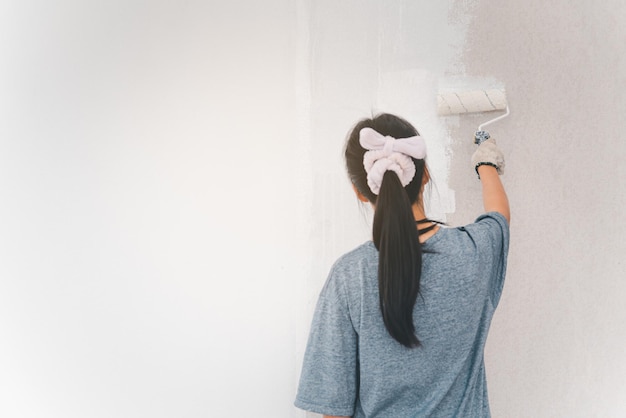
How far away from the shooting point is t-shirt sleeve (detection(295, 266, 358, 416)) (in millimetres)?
1060

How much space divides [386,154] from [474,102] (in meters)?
0.44

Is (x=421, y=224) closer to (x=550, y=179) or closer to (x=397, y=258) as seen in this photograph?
(x=397, y=258)

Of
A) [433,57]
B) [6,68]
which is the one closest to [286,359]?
[433,57]

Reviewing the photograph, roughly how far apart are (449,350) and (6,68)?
1307mm

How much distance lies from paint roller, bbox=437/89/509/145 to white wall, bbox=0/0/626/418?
0.04 metres

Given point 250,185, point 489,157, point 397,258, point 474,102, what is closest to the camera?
point 397,258

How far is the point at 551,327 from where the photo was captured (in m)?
1.40

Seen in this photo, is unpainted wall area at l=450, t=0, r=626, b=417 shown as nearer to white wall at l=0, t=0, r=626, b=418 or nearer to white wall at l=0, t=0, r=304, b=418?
white wall at l=0, t=0, r=626, b=418

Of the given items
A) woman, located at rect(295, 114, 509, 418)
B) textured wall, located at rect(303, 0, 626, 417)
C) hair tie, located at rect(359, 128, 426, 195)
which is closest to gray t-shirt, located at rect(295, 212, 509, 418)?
woman, located at rect(295, 114, 509, 418)

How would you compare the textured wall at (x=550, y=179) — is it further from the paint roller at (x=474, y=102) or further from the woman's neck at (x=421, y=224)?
the woman's neck at (x=421, y=224)

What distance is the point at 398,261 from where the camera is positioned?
38.9 inches

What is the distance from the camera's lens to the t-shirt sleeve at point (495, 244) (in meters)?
1.07

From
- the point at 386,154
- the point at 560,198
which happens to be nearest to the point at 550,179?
the point at 560,198

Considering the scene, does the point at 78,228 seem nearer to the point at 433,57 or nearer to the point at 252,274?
the point at 252,274
